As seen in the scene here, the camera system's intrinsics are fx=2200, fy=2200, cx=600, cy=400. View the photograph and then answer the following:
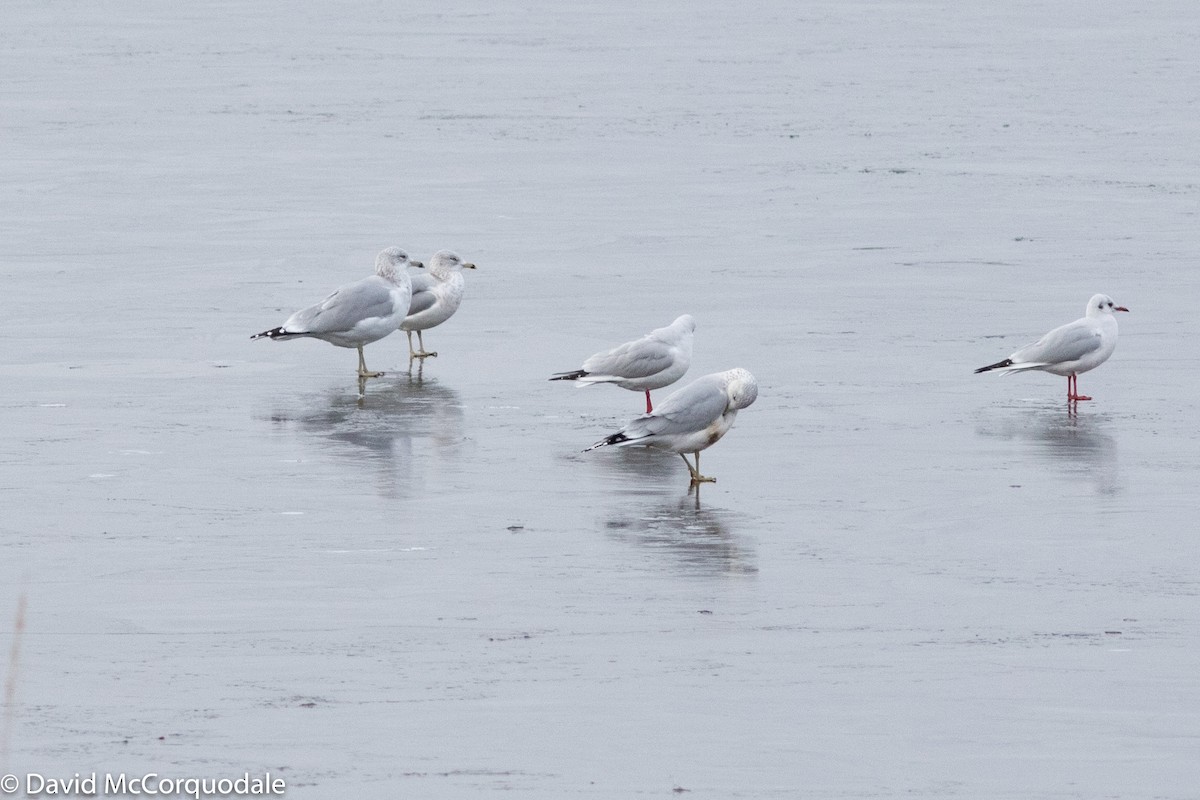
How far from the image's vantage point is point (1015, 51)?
38938mm

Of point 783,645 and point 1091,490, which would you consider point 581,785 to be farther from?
point 1091,490

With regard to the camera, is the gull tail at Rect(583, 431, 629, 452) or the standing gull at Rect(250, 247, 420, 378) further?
the standing gull at Rect(250, 247, 420, 378)

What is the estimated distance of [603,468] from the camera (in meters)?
12.2

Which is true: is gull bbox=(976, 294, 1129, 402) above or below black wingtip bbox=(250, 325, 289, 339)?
below

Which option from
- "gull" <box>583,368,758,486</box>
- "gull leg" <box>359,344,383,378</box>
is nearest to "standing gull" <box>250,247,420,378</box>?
"gull leg" <box>359,344,383,378</box>

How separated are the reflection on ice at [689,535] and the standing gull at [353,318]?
14.4ft

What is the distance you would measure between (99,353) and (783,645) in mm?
8202

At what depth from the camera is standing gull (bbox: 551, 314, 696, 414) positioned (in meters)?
13.8

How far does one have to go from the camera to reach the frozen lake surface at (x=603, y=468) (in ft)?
25.1

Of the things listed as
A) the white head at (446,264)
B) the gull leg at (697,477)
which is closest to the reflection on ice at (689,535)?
the gull leg at (697,477)

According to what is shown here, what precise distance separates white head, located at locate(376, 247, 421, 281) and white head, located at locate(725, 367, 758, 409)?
14.2ft

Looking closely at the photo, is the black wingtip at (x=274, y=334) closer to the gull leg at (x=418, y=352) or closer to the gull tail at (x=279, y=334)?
the gull tail at (x=279, y=334)

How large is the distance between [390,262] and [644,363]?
2.79m

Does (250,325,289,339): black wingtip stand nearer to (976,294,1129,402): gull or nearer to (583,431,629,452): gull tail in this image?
(583,431,629,452): gull tail
